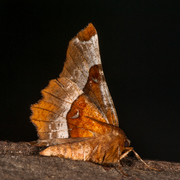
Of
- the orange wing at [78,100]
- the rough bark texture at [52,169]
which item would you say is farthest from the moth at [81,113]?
the rough bark texture at [52,169]

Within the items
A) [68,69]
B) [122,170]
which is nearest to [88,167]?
[122,170]

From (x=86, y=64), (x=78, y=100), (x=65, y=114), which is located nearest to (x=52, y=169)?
(x=65, y=114)

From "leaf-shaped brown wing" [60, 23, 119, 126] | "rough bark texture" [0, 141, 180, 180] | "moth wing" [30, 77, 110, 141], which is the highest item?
"leaf-shaped brown wing" [60, 23, 119, 126]

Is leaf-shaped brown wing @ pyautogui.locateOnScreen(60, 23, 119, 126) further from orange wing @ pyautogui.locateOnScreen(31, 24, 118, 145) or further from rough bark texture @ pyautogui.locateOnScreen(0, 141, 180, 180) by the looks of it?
rough bark texture @ pyautogui.locateOnScreen(0, 141, 180, 180)

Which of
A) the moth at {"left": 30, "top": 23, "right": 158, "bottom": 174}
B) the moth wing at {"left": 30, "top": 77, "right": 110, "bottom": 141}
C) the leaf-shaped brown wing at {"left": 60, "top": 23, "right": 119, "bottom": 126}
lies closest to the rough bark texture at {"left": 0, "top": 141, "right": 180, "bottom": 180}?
the moth at {"left": 30, "top": 23, "right": 158, "bottom": 174}

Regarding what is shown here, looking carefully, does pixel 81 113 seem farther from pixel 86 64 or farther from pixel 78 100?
pixel 86 64

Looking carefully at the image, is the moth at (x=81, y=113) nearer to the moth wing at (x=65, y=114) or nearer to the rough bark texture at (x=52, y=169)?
the moth wing at (x=65, y=114)

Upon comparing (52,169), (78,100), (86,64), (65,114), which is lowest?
(52,169)
